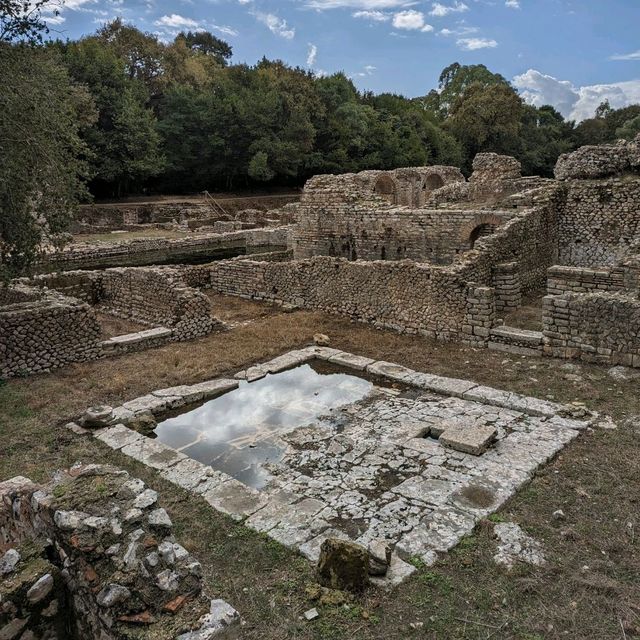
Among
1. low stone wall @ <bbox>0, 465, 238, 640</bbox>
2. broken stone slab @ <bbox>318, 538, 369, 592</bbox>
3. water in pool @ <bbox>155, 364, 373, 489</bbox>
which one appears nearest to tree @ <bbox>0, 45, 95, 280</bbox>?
water in pool @ <bbox>155, 364, 373, 489</bbox>

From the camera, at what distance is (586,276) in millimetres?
11117

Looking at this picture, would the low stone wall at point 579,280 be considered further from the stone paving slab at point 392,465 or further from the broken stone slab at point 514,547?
the broken stone slab at point 514,547

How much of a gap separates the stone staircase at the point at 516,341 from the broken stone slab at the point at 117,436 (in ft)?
21.3

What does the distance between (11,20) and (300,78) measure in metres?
47.5

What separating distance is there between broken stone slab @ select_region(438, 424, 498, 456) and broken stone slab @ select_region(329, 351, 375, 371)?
9.36 ft

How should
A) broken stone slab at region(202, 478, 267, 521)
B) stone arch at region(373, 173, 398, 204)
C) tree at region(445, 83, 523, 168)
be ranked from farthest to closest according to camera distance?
tree at region(445, 83, 523, 168)
stone arch at region(373, 173, 398, 204)
broken stone slab at region(202, 478, 267, 521)

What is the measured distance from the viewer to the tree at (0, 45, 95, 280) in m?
9.03

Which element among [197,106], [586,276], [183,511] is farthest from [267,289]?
[197,106]

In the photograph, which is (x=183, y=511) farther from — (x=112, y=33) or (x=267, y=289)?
(x=112, y=33)

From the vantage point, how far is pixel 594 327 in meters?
8.78

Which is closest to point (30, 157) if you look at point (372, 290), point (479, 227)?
point (372, 290)

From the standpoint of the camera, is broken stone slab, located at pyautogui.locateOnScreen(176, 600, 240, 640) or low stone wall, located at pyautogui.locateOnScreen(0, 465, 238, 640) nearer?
broken stone slab, located at pyautogui.locateOnScreen(176, 600, 240, 640)

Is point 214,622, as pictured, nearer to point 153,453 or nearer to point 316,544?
point 316,544

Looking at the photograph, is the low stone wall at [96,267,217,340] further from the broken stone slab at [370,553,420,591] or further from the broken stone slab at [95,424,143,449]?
the broken stone slab at [370,553,420,591]
